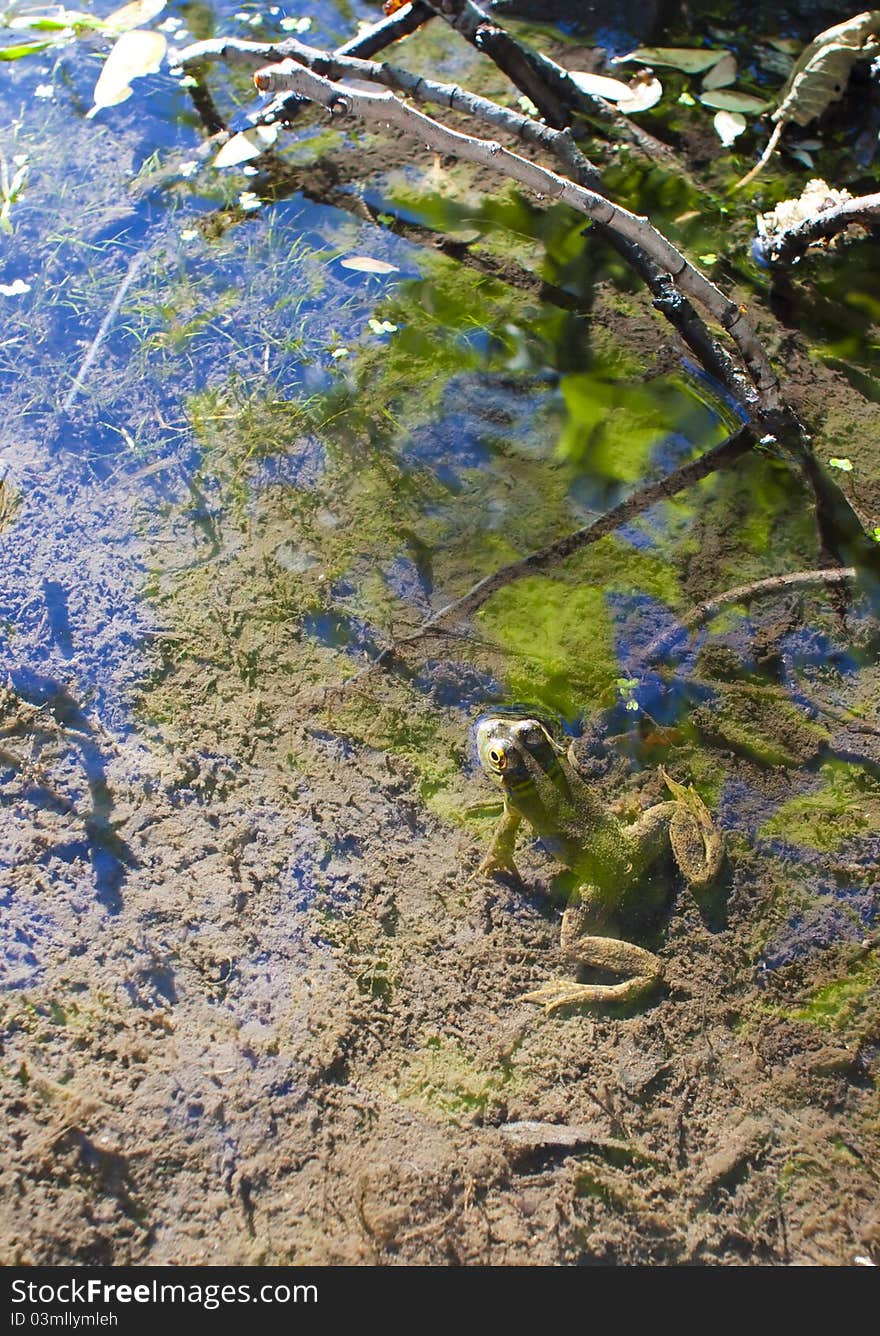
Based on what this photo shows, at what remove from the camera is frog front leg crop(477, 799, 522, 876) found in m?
3.36

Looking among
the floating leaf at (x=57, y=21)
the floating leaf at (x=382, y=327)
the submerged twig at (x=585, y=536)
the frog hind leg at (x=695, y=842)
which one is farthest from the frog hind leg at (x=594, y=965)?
the floating leaf at (x=57, y=21)

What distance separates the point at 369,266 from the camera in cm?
469

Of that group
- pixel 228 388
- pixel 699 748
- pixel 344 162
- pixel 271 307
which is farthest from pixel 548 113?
pixel 699 748

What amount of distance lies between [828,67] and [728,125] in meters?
0.56

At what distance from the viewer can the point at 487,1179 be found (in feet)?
9.45

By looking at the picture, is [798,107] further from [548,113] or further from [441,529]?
[441,529]

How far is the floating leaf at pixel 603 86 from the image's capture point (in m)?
5.18

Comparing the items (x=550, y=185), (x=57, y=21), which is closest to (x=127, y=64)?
(x=57, y=21)

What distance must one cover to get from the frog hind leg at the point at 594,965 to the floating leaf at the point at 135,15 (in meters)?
5.67

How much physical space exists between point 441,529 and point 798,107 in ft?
10.8

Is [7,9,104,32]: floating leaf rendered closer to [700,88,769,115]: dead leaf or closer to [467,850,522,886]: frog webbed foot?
[700,88,769,115]: dead leaf

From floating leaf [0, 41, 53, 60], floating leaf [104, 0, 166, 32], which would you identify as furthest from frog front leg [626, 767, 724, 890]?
floating leaf [0, 41, 53, 60]

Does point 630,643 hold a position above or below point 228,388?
below

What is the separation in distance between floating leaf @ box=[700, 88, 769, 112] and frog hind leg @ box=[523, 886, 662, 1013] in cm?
466
